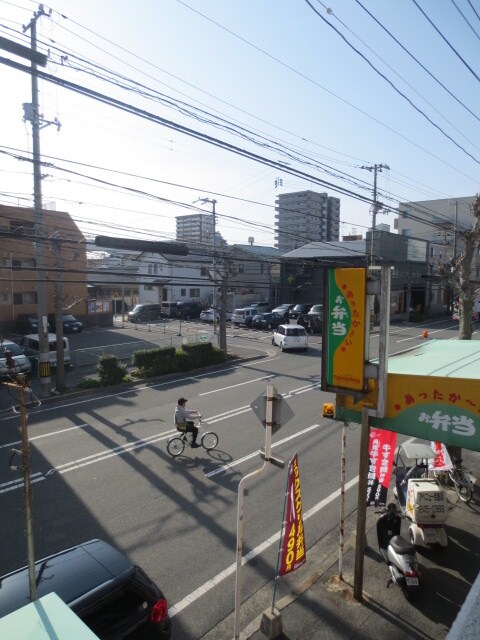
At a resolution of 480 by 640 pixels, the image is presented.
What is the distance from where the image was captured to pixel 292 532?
591 cm

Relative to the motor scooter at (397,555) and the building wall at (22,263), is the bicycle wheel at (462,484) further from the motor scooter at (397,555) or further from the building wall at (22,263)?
the building wall at (22,263)

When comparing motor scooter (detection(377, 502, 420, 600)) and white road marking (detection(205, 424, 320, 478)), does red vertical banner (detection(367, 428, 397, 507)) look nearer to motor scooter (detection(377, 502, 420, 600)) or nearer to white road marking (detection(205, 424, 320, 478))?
motor scooter (detection(377, 502, 420, 600))

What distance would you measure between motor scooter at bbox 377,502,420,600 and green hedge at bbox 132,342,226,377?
47.6 feet

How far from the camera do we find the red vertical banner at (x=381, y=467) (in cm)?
793

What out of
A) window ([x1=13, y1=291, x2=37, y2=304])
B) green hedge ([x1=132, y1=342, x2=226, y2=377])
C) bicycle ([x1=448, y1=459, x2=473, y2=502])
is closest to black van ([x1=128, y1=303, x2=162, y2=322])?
window ([x1=13, y1=291, x2=37, y2=304])

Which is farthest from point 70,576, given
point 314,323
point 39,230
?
point 314,323

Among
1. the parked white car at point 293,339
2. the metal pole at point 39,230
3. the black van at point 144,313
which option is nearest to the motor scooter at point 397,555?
the metal pole at point 39,230

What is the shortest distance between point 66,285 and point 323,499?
1262 inches

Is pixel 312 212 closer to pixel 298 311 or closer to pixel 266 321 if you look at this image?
pixel 298 311

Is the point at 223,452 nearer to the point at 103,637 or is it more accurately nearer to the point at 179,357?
the point at 103,637

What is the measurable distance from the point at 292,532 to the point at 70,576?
284 cm

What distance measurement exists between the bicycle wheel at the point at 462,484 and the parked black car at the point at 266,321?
2813cm

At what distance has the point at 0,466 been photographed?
1070cm

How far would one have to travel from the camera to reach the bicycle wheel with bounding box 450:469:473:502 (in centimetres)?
873
